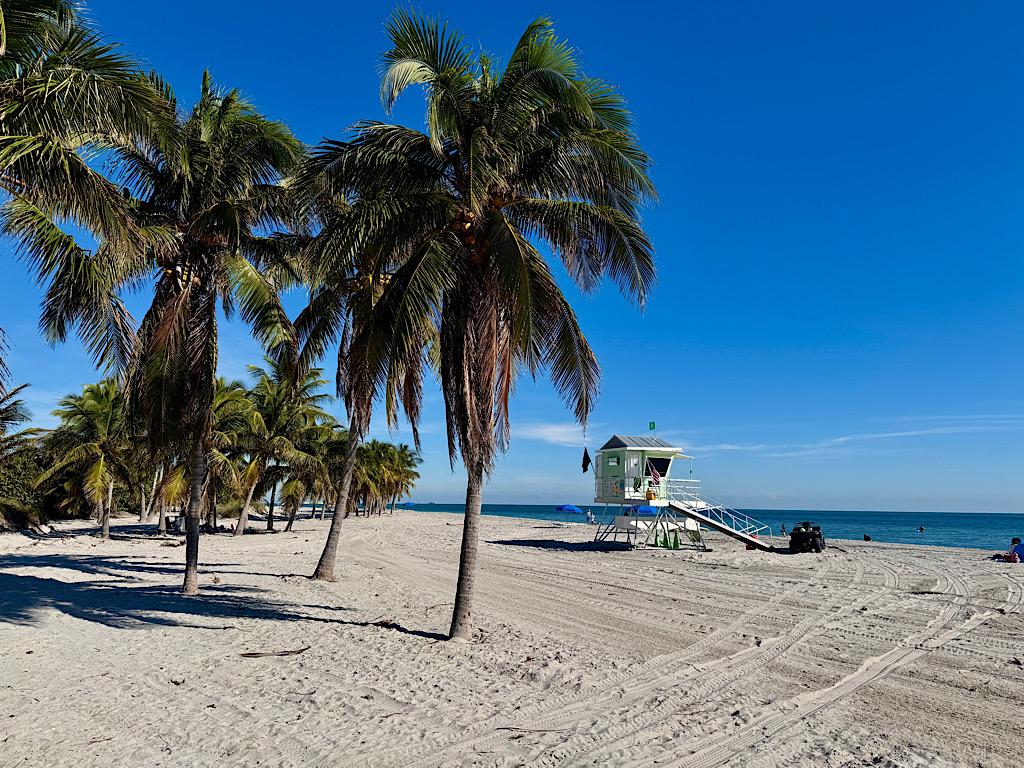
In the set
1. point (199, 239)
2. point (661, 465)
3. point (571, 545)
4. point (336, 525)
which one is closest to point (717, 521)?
point (661, 465)

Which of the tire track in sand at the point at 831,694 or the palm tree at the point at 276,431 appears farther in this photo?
the palm tree at the point at 276,431

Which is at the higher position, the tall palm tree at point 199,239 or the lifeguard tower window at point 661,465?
the tall palm tree at point 199,239

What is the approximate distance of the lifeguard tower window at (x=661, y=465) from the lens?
26.3 meters

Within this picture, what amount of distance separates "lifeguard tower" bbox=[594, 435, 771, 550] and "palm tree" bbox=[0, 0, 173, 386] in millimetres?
22143

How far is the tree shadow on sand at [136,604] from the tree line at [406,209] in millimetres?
3227

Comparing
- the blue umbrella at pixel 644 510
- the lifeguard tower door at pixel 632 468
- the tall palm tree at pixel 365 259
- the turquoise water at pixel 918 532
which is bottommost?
the turquoise water at pixel 918 532

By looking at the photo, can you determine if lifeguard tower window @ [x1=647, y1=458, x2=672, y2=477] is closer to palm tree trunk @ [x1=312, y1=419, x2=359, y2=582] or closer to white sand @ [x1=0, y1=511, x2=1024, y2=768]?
white sand @ [x1=0, y1=511, x2=1024, y2=768]

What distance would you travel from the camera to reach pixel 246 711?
5719mm

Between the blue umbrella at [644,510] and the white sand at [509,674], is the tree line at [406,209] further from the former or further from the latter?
the blue umbrella at [644,510]

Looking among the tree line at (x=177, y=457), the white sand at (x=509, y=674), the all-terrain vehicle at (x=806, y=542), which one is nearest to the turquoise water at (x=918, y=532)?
the all-terrain vehicle at (x=806, y=542)

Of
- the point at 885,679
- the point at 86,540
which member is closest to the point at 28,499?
the point at 86,540

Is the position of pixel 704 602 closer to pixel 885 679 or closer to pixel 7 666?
pixel 885 679

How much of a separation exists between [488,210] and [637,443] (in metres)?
19.7

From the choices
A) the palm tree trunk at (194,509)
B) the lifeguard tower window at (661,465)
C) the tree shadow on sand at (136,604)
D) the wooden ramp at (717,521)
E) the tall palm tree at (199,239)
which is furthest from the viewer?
the lifeguard tower window at (661,465)
